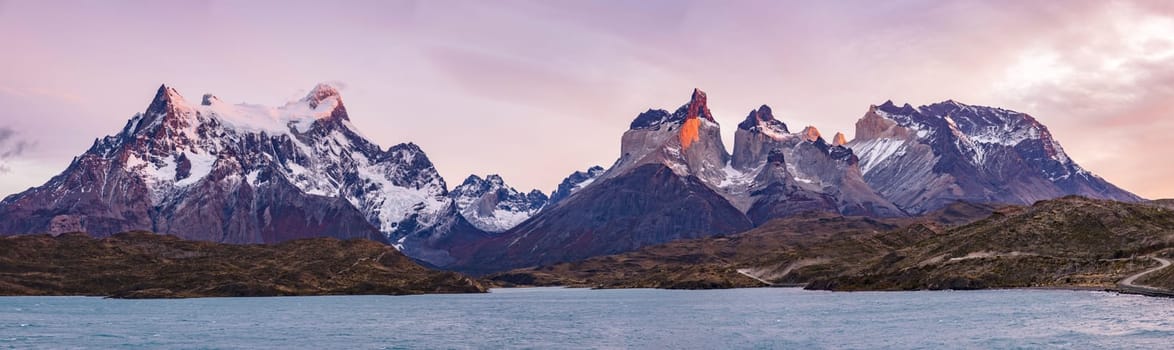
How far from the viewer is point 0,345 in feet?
512

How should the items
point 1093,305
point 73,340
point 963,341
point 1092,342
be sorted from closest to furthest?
1. point 1092,342
2. point 963,341
3. point 73,340
4. point 1093,305

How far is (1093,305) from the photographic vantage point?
185 metres

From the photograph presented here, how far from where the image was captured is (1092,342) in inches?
4879

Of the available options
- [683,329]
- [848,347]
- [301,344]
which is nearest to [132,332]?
[301,344]

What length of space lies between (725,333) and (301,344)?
64.7 metres

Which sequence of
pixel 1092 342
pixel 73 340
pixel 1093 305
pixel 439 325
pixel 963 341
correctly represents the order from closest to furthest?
pixel 1092 342
pixel 963 341
pixel 73 340
pixel 1093 305
pixel 439 325

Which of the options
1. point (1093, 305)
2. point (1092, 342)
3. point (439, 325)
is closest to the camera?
point (1092, 342)

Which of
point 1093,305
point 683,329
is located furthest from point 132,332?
point 1093,305

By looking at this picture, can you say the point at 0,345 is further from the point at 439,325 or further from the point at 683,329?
the point at 683,329

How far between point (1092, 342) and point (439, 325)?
116270 millimetres

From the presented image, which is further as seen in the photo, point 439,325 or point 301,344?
point 439,325

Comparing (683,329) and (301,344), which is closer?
(301,344)

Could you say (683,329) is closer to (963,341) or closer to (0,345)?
(963,341)

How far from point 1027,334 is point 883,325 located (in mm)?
30161
